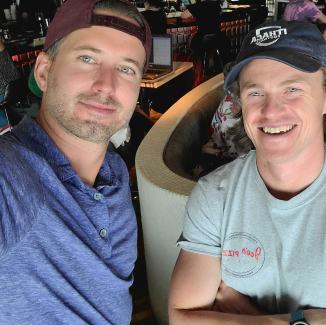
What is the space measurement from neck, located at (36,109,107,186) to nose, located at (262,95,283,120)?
514 millimetres

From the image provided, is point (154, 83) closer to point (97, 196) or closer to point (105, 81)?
point (105, 81)

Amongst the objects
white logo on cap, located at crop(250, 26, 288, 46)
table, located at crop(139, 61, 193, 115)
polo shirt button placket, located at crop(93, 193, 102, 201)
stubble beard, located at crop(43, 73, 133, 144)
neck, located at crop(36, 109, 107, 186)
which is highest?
white logo on cap, located at crop(250, 26, 288, 46)

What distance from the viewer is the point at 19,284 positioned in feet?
2.91

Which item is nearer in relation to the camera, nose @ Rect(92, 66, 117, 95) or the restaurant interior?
nose @ Rect(92, 66, 117, 95)

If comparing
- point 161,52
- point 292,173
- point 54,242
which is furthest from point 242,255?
point 161,52

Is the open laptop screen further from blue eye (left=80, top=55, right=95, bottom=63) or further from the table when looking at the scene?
blue eye (left=80, top=55, right=95, bottom=63)

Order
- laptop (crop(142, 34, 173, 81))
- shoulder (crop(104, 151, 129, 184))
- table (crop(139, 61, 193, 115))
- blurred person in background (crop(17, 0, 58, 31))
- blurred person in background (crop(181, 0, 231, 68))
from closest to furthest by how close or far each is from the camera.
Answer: shoulder (crop(104, 151, 129, 184)), table (crop(139, 61, 193, 115)), laptop (crop(142, 34, 173, 81)), blurred person in background (crop(17, 0, 58, 31)), blurred person in background (crop(181, 0, 231, 68))

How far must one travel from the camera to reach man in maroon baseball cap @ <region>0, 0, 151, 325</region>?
0.88 meters

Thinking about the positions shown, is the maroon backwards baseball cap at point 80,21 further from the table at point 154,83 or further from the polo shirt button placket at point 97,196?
the table at point 154,83

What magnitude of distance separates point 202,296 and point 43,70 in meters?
0.89

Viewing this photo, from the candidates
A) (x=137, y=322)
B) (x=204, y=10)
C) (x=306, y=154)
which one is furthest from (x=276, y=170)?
(x=204, y=10)

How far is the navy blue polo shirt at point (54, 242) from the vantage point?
0.85 m

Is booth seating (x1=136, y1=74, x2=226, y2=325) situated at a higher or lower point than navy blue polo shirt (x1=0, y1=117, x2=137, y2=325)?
lower

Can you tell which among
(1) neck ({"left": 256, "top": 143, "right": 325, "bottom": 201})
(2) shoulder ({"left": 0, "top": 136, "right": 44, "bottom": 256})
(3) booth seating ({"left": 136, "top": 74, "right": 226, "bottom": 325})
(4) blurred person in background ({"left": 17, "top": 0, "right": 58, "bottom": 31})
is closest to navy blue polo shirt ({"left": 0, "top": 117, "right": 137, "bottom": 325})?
(2) shoulder ({"left": 0, "top": 136, "right": 44, "bottom": 256})
